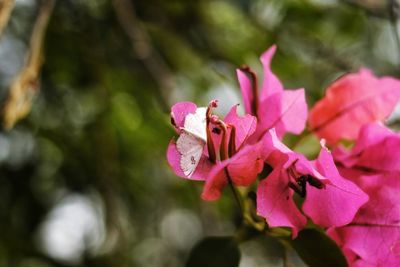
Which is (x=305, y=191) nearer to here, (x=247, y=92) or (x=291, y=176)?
(x=291, y=176)

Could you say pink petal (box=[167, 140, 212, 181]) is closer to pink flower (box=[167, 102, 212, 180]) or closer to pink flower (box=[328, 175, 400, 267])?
pink flower (box=[167, 102, 212, 180])

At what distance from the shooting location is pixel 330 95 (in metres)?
0.66

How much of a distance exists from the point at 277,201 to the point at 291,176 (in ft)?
0.07

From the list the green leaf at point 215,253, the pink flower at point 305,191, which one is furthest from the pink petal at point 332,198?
the green leaf at point 215,253

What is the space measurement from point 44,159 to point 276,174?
40.6 inches

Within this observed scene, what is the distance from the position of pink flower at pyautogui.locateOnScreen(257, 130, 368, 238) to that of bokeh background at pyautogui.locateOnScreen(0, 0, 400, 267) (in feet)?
1.94

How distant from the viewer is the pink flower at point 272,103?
57 centimetres

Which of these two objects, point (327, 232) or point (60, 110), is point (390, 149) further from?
point (60, 110)

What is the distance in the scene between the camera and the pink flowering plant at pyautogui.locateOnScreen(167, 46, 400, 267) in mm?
461

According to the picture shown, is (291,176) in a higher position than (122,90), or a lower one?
higher

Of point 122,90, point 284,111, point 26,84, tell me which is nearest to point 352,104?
point 284,111

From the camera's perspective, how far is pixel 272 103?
0.57 m

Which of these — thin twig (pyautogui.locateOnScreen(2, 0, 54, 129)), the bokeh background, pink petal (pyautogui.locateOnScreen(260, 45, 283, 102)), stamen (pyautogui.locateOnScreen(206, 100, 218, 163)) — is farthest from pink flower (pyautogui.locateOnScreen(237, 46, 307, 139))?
the bokeh background

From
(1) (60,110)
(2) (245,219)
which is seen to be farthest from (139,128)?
(2) (245,219)
